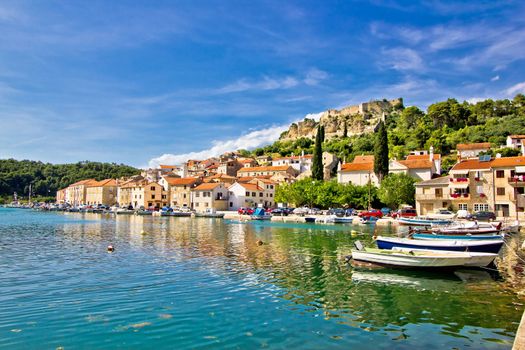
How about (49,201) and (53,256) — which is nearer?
(53,256)

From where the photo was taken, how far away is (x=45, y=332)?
11.6 meters

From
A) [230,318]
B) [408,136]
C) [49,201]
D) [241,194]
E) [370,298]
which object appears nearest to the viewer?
[230,318]

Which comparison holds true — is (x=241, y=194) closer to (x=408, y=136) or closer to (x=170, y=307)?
(x=408, y=136)

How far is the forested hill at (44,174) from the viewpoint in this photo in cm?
16250

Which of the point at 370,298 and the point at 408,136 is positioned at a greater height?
the point at 408,136

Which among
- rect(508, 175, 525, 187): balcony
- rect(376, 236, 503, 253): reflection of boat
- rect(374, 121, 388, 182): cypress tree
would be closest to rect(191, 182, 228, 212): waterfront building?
rect(374, 121, 388, 182): cypress tree

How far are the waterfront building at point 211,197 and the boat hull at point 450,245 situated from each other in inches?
2599

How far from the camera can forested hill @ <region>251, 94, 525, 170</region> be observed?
9810 cm

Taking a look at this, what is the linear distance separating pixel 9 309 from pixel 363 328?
41.2 ft

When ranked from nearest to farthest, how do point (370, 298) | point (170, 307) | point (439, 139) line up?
point (170, 307) < point (370, 298) < point (439, 139)

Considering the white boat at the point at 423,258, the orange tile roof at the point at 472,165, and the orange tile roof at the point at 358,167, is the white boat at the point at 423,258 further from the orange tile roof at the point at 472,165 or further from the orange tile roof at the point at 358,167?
the orange tile roof at the point at 358,167

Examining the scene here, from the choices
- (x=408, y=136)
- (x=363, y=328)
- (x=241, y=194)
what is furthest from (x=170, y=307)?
(x=408, y=136)

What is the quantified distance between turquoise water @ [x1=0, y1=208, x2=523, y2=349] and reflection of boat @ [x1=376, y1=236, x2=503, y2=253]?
2380 mm

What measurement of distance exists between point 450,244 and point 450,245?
0.14 meters
